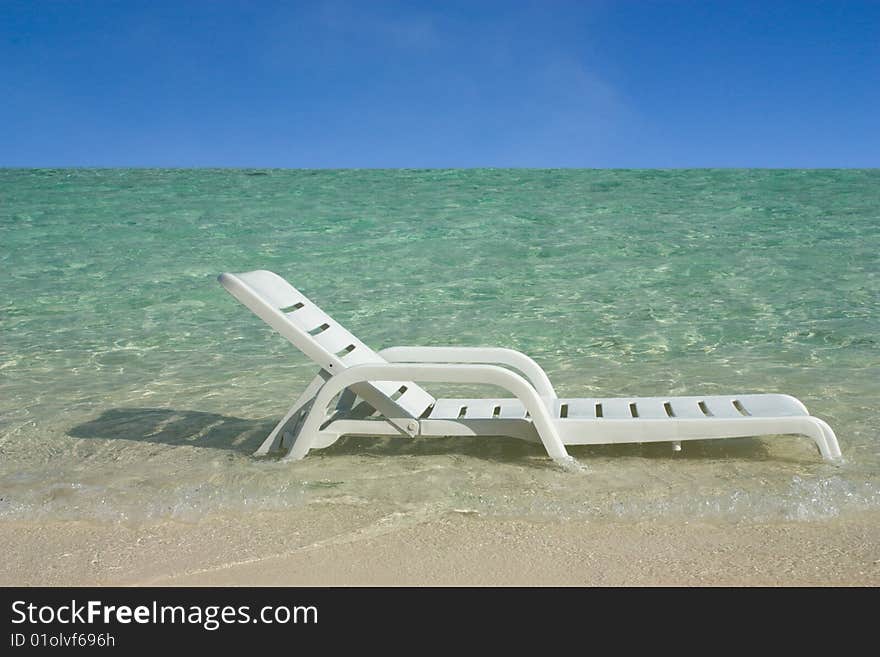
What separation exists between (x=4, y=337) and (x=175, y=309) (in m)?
1.82

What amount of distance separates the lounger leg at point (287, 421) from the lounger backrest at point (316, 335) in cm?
19

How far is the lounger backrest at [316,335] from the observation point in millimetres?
4129

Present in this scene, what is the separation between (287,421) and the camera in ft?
14.5

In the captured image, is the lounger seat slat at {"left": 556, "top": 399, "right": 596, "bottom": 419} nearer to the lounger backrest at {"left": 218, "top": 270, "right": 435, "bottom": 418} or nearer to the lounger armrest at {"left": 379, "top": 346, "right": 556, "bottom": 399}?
the lounger armrest at {"left": 379, "top": 346, "right": 556, "bottom": 399}

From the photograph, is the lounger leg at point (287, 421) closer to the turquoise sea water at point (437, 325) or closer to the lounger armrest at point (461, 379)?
the turquoise sea water at point (437, 325)

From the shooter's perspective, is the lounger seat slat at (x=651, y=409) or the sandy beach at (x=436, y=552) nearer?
the sandy beach at (x=436, y=552)

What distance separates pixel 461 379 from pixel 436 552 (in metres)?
0.99

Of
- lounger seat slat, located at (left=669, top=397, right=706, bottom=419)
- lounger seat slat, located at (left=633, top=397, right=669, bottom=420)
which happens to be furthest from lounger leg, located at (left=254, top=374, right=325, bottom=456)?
lounger seat slat, located at (left=669, top=397, right=706, bottom=419)

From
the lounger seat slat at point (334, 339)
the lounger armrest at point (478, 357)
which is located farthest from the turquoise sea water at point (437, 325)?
the lounger seat slat at point (334, 339)

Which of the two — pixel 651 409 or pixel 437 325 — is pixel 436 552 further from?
pixel 437 325

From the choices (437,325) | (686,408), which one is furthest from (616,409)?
(437,325)

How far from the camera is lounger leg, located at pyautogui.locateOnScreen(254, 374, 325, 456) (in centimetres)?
438
